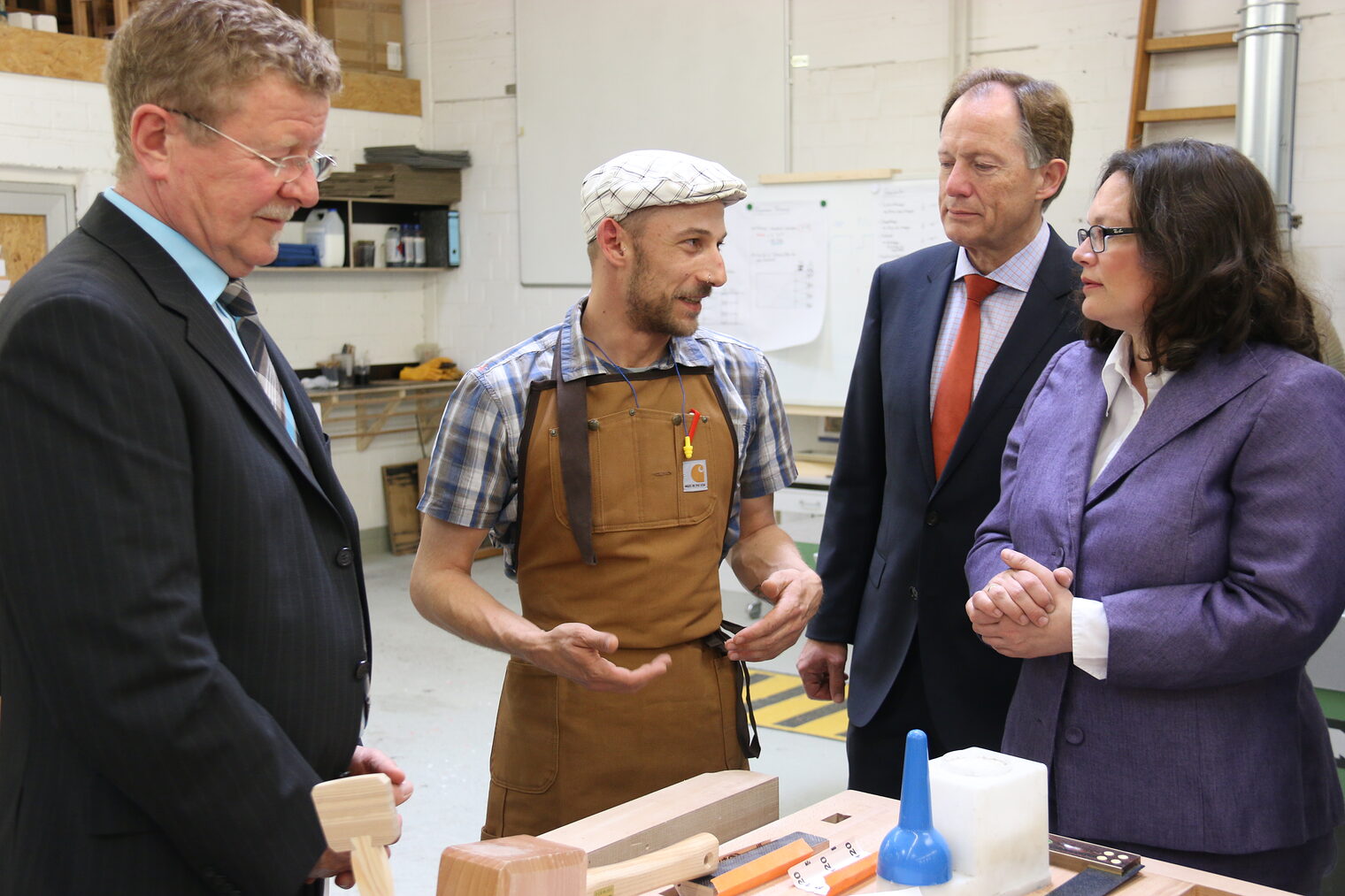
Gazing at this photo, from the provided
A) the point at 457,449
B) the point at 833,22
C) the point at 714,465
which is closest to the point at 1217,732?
the point at 714,465

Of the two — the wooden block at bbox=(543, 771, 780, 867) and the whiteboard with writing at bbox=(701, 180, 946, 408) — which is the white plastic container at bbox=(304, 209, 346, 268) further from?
the wooden block at bbox=(543, 771, 780, 867)

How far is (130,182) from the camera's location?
137 cm

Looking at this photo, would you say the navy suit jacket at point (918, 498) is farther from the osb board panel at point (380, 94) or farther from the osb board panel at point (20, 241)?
the osb board panel at point (380, 94)

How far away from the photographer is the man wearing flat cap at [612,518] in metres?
1.95

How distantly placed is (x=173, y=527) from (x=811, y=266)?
5.04 metres

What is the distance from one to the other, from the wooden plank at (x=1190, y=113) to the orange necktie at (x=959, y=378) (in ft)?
11.3

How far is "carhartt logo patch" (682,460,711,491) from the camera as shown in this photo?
80.0 inches

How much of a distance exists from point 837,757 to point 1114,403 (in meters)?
2.72

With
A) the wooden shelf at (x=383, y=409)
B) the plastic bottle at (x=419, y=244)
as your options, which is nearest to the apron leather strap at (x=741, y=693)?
the wooden shelf at (x=383, y=409)

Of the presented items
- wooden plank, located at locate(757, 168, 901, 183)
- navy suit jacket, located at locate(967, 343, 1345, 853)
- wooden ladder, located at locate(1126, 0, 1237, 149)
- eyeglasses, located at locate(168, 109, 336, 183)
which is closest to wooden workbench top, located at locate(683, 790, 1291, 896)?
navy suit jacket, located at locate(967, 343, 1345, 853)

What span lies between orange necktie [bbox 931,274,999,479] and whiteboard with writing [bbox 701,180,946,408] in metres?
3.57

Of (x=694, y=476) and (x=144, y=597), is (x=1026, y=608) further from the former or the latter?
(x=144, y=597)

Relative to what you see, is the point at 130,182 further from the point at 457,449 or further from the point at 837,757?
the point at 837,757

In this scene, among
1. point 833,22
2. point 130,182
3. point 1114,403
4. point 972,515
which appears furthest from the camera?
point 833,22
